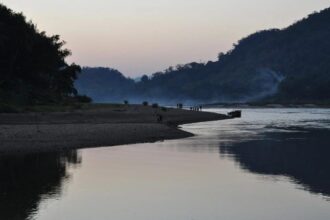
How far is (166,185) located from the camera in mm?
25578

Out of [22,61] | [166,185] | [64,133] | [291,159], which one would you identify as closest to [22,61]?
[22,61]

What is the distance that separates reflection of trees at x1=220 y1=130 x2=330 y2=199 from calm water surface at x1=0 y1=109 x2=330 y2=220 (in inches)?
2.7

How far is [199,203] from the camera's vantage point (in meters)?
21.3

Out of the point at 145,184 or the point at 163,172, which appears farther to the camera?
the point at 163,172

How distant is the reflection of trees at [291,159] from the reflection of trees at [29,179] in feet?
40.0

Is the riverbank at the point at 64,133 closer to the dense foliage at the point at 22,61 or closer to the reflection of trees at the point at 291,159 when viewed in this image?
the reflection of trees at the point at 291,159

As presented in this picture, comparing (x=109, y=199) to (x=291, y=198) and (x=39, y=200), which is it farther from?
(x=291, y=198)

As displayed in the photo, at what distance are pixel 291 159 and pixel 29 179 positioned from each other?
762 inches

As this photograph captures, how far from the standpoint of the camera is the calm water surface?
1973 centimetres

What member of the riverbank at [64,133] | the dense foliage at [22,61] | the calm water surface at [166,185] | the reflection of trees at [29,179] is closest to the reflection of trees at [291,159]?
the calm water surface at [166,185]

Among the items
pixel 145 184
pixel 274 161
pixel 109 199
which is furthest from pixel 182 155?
pixel 109 199

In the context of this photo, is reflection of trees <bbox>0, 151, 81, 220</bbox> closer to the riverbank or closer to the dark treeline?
the riverbank

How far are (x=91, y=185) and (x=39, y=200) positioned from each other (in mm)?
4443

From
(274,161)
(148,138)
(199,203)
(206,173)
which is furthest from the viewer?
(148,138)
